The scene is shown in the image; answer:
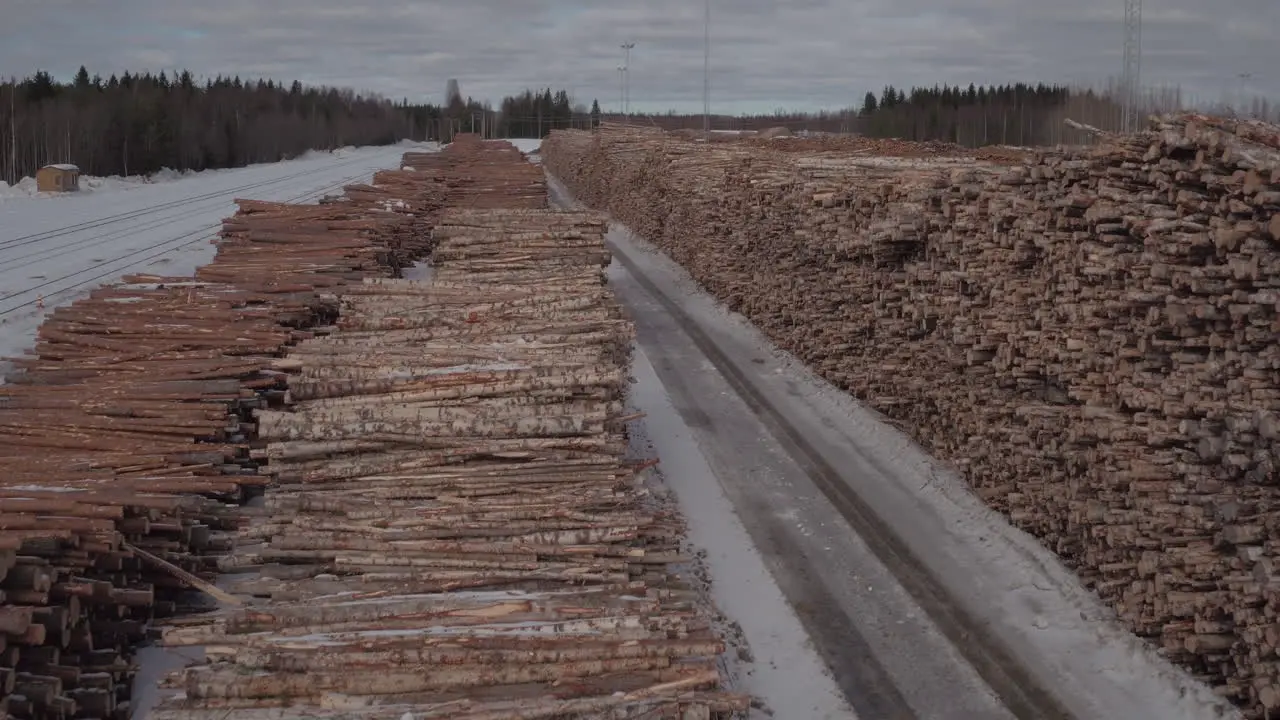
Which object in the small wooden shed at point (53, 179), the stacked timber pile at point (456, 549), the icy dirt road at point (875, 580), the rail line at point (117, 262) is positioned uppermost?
the small wooden shed at point (53, 179)

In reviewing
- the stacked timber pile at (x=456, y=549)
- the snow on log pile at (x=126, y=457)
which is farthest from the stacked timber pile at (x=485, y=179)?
the stacked timber pile at (x=456, y=549)

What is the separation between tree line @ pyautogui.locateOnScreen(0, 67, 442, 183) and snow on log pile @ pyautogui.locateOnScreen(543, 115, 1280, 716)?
49.0 m

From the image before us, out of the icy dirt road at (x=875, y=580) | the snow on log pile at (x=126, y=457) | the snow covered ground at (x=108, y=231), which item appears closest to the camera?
the snow on log pile at (x=126, y=457)

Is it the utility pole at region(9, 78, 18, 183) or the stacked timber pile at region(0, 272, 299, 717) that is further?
the utility pole at region(9, 78, 18, 183)

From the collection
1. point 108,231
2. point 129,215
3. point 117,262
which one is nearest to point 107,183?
point 129,215

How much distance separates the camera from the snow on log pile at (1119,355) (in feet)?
25.3

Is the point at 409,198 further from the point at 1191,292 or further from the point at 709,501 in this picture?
the point at 1191,292

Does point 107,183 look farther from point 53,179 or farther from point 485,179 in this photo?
point 485,179

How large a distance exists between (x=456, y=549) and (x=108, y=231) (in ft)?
94.4

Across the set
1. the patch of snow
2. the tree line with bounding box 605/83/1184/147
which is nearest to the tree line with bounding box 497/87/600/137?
the patch of snow

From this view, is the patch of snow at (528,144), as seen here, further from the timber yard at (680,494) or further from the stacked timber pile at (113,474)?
the stacked timber pile at (113,474)

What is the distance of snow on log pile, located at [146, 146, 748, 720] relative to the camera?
634cm

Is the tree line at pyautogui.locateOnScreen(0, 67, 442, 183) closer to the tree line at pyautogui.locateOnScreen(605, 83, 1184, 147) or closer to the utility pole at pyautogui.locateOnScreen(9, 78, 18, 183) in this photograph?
the utility pole at pyautogui.locateOnScreen(9, 78, 18, 183)

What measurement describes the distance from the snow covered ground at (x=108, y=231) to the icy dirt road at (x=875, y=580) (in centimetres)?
1072
